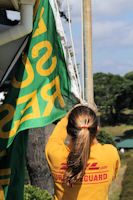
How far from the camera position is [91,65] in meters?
9.25

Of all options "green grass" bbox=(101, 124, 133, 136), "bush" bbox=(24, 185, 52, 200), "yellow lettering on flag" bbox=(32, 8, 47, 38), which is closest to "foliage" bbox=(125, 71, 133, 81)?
"green grass" bbox=(101, 124, 133, 136)

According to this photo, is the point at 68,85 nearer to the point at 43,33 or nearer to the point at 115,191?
the point at 43,33

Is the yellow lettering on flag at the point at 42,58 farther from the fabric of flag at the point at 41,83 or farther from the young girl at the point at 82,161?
the young girl at the point at 82,161

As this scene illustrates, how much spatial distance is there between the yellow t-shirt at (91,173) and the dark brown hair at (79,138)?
68mm

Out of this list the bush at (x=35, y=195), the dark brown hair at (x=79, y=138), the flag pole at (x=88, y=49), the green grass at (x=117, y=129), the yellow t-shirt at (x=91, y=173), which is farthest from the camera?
the green grass at (x=117, y=129)

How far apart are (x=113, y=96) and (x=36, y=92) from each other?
5642 cm

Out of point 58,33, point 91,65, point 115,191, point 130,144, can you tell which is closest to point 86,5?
point 91,65

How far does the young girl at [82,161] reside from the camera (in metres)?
3.38

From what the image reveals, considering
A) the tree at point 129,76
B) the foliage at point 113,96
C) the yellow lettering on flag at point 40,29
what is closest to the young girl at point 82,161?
the yellow lettering on flag at point 40,29

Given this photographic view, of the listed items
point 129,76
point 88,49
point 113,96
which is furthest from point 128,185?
point 113,96

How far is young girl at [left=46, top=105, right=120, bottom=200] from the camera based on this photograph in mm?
3379

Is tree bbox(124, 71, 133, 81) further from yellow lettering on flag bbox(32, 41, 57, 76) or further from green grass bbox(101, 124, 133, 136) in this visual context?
yellow lettering on flag bbox(32, 41, 57, 76)

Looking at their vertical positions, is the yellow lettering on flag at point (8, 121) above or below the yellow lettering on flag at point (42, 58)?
below

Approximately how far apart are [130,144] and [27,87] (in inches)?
1500
